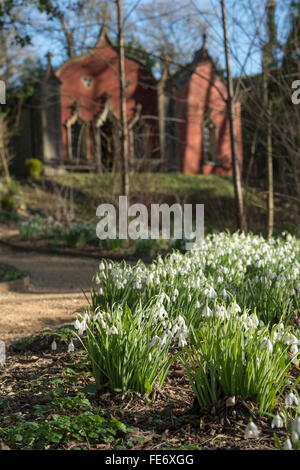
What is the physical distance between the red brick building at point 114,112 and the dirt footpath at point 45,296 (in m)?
11.2

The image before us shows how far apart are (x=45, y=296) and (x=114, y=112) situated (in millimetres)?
17562

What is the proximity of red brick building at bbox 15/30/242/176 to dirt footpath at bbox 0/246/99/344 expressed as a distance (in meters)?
11.2

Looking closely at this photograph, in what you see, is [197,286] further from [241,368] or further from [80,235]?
[80,235]

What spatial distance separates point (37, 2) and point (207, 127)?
59.3 feet

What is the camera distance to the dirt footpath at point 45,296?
6234 mm

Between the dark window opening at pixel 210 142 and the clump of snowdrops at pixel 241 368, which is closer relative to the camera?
the clump of snowdrops at pixel 241 368

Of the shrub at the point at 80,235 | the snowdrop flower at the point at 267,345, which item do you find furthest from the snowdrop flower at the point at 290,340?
the shrub at the point at 80,235

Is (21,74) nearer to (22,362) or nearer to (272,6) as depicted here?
(272,6)

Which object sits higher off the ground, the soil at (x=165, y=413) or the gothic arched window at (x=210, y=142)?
the gothic arched window at (x=210, y=142)

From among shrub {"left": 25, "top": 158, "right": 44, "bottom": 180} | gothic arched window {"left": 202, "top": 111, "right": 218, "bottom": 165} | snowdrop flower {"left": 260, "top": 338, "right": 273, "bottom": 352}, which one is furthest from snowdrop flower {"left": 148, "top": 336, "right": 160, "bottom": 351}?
gothic arched window {"left": 202, "top": 111, "right": 218, "bottom": 165}

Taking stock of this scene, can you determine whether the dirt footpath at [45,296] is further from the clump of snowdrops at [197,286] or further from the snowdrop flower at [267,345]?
the snowdrop flower at [267,345]

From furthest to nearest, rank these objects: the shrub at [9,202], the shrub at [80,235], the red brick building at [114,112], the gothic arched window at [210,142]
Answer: the gothic arched window at [210,142] → the red brick building at [114,112] → the shrub at [9,202] → the shrub at [80,235]

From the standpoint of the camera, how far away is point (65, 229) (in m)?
14.7

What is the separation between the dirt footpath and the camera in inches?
245
